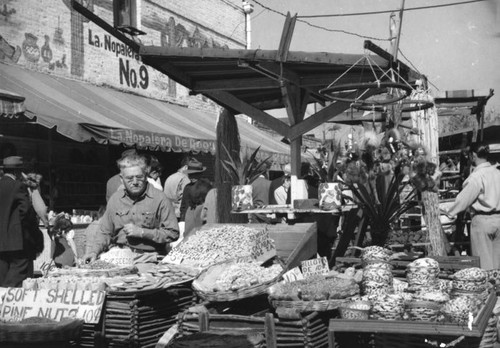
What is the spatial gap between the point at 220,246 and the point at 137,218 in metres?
0.69

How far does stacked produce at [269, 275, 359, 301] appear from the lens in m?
4.26

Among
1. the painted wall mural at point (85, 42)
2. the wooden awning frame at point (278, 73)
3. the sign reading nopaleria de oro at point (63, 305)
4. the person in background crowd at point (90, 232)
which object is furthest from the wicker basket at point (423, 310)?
the painted wall mural at point (85, 42)

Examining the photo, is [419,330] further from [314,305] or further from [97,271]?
[97,271]

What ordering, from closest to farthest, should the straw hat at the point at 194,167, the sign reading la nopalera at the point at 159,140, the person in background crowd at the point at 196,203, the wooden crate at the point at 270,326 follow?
the wooden crate at the point at 270,326, the person in background crowd at the point at 196,203, the straw hat at the point at 194,167, the sign reading la nopalera at the point at 159,140

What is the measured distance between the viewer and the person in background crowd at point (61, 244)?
9.94 meters

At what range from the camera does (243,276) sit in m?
4.62

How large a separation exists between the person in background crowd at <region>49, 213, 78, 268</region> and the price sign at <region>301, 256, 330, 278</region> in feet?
18.3

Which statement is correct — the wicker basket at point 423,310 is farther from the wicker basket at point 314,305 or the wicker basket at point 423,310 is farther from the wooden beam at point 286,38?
the wooden beam at point 286,38

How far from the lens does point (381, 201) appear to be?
6.08 metres

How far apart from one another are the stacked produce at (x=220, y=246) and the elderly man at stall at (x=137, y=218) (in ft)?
0.53

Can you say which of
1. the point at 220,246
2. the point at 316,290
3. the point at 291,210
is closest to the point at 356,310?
the point at 316,290

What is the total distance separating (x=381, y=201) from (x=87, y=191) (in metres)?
9.50

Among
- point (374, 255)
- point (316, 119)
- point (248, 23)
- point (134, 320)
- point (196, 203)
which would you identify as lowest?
point (134, 320)

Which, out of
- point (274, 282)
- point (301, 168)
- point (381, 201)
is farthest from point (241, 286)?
point (301, 168)
